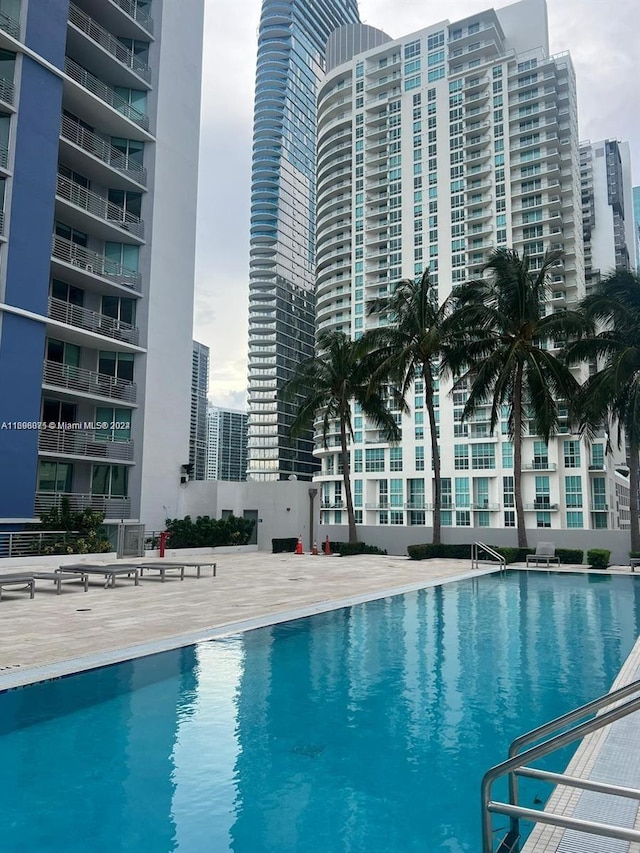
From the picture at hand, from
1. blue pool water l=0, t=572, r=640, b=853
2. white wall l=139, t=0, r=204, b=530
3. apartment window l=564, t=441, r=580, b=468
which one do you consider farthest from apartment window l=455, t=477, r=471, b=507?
blue pool water l=0, t=572, r=640, b=853

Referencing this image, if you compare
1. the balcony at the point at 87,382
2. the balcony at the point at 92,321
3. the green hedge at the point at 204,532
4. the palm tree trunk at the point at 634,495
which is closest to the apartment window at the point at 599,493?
the palm tree trunk at the point at 634,495

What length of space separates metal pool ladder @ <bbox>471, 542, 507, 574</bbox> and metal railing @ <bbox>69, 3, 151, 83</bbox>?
28585 mm

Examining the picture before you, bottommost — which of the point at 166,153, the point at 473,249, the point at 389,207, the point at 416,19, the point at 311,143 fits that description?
the point at 166,153

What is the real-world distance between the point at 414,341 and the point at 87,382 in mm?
15619

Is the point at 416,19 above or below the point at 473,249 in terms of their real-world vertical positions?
above

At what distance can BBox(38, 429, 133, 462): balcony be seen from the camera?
1051 inches

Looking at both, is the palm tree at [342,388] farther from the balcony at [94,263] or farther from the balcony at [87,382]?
the balcony at [94,263]

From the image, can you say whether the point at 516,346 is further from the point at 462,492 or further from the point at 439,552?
the point at 462,492

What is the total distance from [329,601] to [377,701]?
7.40 metres

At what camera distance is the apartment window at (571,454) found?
73.0 meters

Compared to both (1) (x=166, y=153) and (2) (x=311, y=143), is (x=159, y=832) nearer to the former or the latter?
(1) (x=166, y=153)

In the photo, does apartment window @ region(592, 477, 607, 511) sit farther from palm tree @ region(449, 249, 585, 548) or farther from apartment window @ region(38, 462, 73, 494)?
apartment window @ region(38, 462, 73, 494)

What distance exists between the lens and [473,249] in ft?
272

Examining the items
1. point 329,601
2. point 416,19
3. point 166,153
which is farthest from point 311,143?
point 329,601
